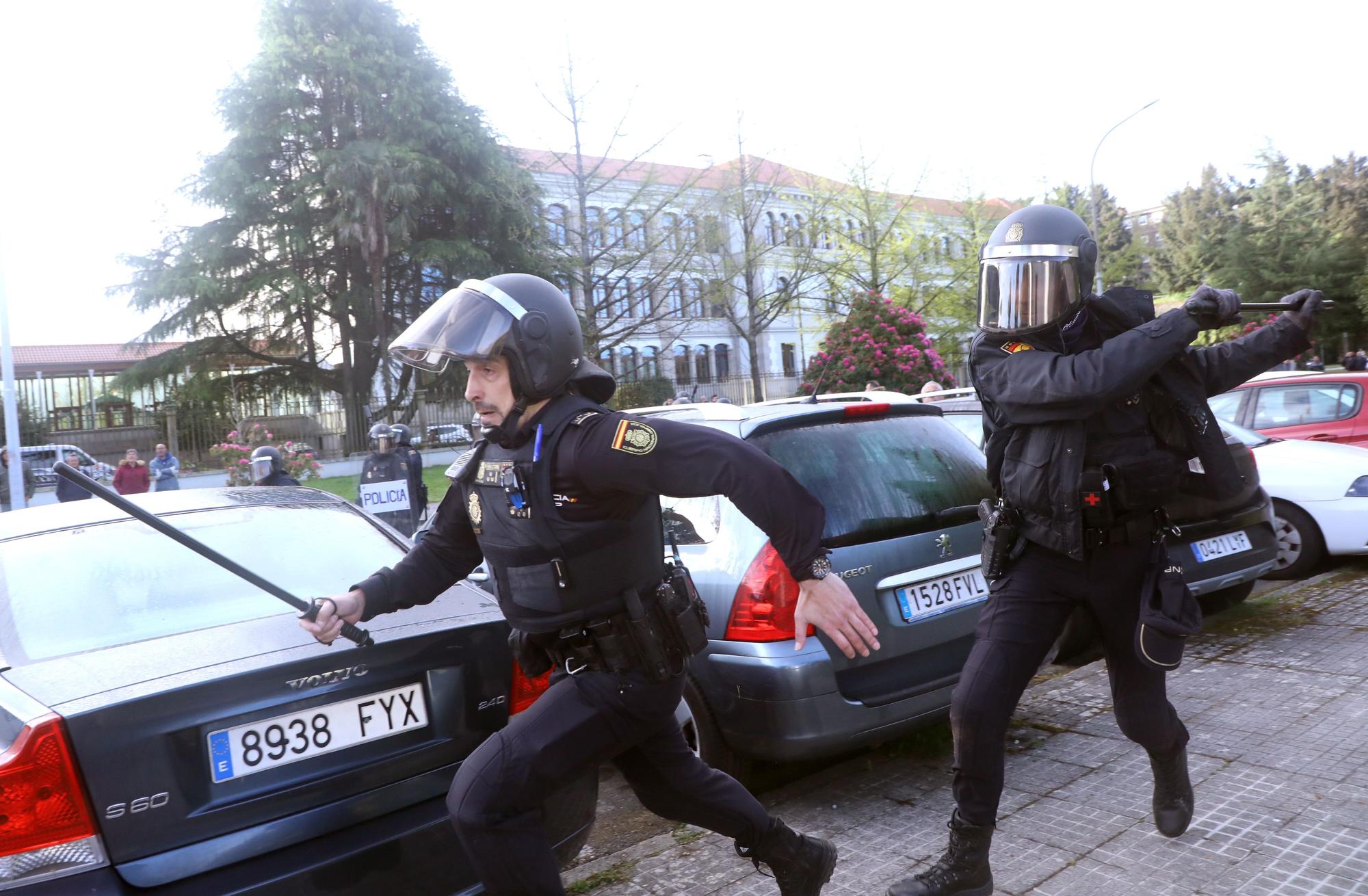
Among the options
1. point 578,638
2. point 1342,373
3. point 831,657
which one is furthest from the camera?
point 1342,373

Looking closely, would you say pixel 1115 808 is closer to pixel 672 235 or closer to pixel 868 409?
pixel 868 409

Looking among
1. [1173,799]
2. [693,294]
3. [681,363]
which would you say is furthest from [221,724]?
[681,363]

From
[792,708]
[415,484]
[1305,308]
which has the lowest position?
[792,708]

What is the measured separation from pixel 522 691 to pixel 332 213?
2916 centimetres

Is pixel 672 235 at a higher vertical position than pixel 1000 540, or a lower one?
higher

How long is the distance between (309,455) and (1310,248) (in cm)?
2886

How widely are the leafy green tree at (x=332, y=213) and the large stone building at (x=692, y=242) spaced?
2.68m

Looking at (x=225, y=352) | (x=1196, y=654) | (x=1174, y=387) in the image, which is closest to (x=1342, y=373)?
(x=1196, y=654)

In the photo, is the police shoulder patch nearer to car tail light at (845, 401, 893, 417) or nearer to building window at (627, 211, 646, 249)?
car tail light at (845, 401, 893, 417)

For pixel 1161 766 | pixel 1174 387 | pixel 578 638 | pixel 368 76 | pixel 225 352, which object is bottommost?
pixel 1161 766

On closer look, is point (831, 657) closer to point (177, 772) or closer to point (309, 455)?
point (177, 772)

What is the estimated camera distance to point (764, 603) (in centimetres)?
364

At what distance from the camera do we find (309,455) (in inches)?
664

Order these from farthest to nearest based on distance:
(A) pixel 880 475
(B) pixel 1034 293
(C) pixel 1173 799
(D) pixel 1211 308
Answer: (A) pixel 880 475, (C) pixel 1173 799, (B) pixel 1034 293, (D) pixel 1211 308
